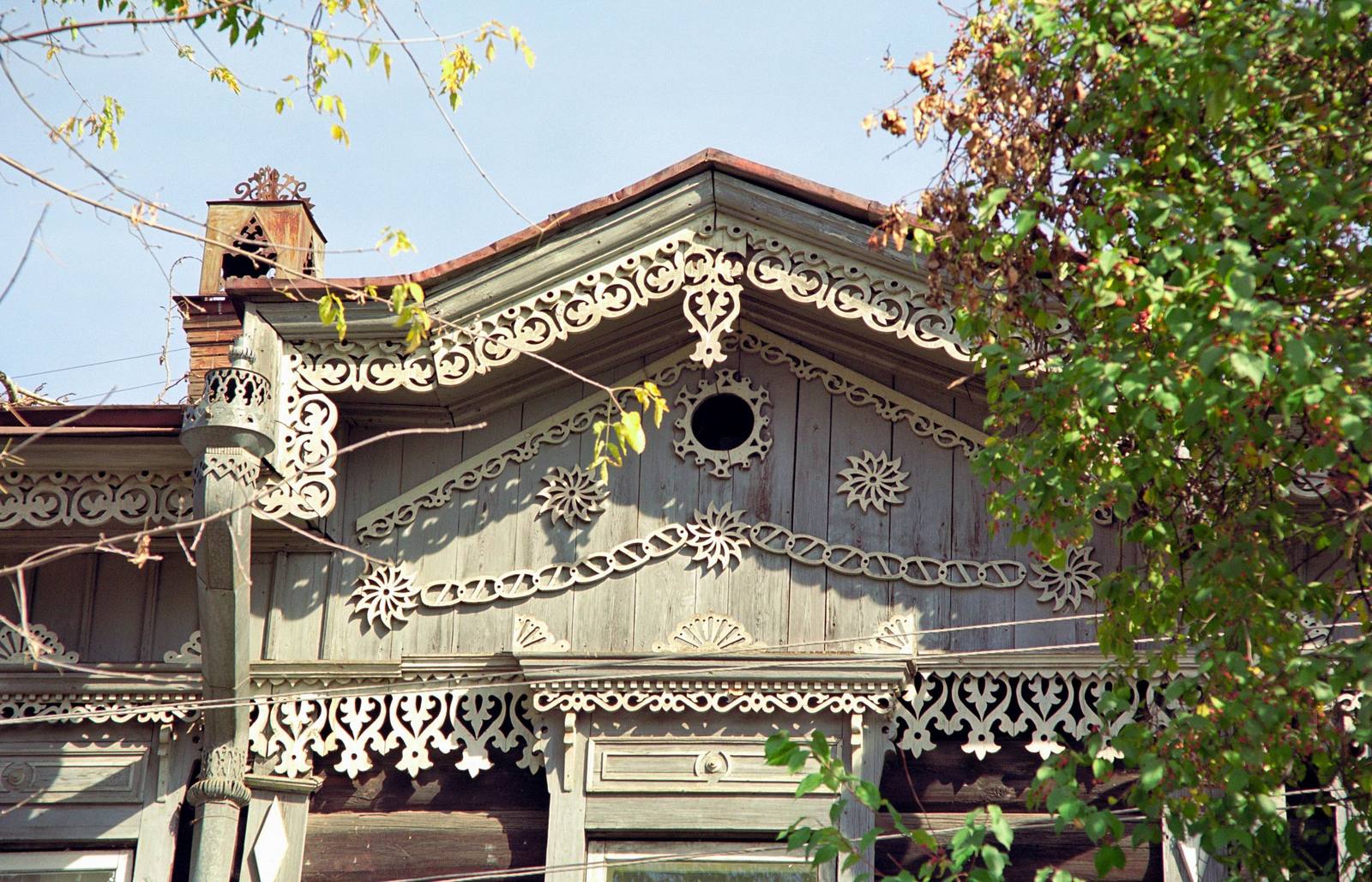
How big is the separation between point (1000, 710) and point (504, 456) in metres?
2.28

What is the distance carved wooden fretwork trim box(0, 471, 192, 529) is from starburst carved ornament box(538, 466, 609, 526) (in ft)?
4.73

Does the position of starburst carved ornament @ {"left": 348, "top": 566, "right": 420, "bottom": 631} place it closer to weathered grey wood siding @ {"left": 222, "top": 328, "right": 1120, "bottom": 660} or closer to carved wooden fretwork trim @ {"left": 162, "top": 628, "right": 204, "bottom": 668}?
weathered grey wood siding @ {"left": 222, "top": 328, "right": 1120, "bottom": 660}

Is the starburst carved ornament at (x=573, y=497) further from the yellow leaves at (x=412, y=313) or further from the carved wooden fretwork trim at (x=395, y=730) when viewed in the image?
the yellow leaves at (x=412, y=313)

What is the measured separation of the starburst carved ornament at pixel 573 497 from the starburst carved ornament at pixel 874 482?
1.00 meters

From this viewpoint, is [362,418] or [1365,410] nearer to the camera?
[1365,410]

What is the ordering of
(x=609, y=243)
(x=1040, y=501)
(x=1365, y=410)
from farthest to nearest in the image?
(x=609, y=243) < (x=1040, y=501) < (x=1365, y=410)

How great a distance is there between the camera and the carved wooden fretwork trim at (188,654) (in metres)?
7.19

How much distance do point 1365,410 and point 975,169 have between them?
1659 millimetres

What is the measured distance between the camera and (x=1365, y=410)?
4.44m

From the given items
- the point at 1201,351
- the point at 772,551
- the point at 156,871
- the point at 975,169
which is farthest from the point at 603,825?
the point at 1201,351

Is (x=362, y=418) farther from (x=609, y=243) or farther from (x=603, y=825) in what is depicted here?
(x=603, y=825)

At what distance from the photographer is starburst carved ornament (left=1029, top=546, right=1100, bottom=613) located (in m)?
7.05

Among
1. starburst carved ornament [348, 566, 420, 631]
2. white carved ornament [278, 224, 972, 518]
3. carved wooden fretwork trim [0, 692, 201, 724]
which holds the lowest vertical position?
carved wooden fretwork trim [0, 692, 201, 724]

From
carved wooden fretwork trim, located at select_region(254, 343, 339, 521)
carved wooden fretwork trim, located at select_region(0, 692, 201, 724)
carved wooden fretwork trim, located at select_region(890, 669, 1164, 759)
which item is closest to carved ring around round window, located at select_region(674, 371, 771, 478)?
carved wooden fretwork trim, located at select_region(890, 669, 1164, 759)
